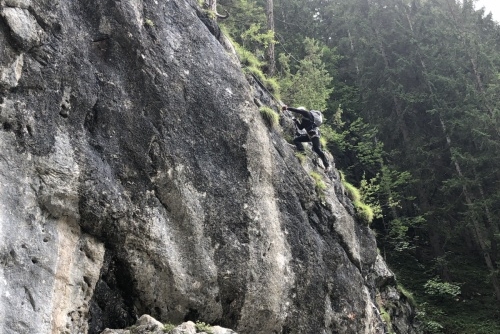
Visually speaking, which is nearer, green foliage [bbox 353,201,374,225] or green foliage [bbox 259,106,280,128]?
green foliage [bbox 259,106,280,128]

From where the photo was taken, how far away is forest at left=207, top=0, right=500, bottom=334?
1909 cm

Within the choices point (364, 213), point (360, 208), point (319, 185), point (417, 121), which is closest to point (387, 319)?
point (364, 213)

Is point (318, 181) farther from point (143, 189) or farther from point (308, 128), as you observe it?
point (143, 189)

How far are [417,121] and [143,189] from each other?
67.2ft

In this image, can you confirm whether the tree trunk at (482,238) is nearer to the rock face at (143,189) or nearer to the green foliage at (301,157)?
the rock face at (143,189)

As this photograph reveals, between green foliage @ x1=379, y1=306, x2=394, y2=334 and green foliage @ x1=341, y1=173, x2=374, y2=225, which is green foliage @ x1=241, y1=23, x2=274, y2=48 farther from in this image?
green foliage @ x1=379, y1=306, x2=394, y2=334

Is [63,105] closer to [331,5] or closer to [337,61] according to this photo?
[337,61]

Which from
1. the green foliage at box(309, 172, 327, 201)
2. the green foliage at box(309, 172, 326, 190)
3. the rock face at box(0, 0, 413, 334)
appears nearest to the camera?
the rock face at box(0, 0, 413, 334)

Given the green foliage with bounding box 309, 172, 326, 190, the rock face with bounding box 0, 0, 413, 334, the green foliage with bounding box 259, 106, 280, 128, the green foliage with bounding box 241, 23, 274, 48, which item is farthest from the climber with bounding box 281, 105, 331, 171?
the green foliage with bounding box 241, 23, 274, 48

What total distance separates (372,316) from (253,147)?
6064mm

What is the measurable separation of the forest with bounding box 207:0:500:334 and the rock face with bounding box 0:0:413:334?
13.6 feet

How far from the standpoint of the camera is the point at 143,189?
28.9ft

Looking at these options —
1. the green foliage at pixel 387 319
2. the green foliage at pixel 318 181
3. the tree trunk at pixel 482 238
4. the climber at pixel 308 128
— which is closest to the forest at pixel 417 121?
the tree trunk at pixel 482 238

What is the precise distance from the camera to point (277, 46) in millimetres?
25453
